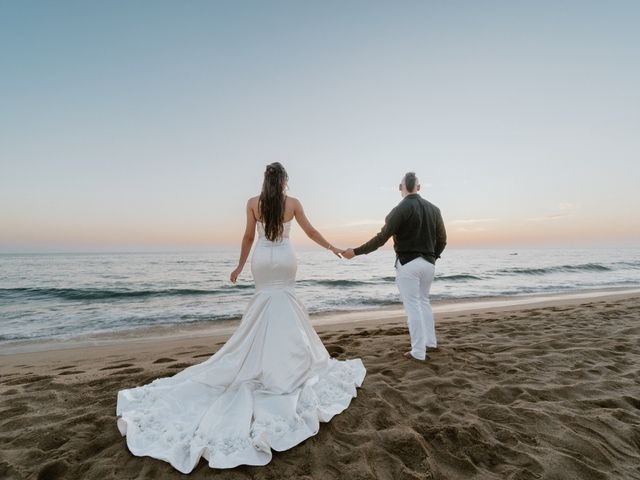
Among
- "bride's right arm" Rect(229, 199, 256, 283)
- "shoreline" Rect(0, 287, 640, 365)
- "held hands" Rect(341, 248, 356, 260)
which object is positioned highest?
"bride's right arm" Rect(229, 199, 256, 283)

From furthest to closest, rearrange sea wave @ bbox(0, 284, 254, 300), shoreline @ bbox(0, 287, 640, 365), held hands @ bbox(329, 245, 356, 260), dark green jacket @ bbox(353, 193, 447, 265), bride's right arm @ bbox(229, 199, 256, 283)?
sea wave @ bbox(0, 284, 254, 300)
shoreline @ bbox(0, 287, 640, 365)
held hands @ bbox(329, 245, 356, 260)
dark green jacket @ bbox(353, 193, 447, 265)
bride's right arm @ bbox(229, 199, 256, 283)

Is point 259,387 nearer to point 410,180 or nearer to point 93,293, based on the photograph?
point 410,180

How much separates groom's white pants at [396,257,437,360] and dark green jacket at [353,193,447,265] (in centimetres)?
12

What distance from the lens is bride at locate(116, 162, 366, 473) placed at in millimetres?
2539

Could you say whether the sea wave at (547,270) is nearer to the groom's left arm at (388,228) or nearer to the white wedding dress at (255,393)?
the groom's left arm at (388,228)

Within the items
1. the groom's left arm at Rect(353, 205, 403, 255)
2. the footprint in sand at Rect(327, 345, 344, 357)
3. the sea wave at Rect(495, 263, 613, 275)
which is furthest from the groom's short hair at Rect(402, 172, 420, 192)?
the sea wave at Rect(495, 263, 613, 275)

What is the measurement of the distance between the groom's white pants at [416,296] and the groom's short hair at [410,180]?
104cm

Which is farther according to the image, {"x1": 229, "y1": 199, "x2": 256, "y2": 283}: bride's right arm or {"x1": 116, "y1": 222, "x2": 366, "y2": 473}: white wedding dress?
{"x1": 229, "y1": 199, "x2": 256, "y2": 283}: bride's right arm

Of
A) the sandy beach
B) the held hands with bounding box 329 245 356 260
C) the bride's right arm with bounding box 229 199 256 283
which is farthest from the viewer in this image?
the held hands with bounding box 329 245 356 260

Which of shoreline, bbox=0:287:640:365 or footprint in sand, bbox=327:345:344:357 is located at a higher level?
footprint in sand, bbox=327:345:344:357

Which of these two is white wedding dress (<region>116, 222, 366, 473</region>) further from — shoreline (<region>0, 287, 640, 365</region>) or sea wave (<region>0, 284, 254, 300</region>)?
sea wave (<region>0, 284, 254, 300</region>)

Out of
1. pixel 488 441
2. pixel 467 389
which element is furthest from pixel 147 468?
pixel 467 389

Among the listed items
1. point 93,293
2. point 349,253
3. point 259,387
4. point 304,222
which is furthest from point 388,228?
point 93,293

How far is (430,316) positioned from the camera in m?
4.91
